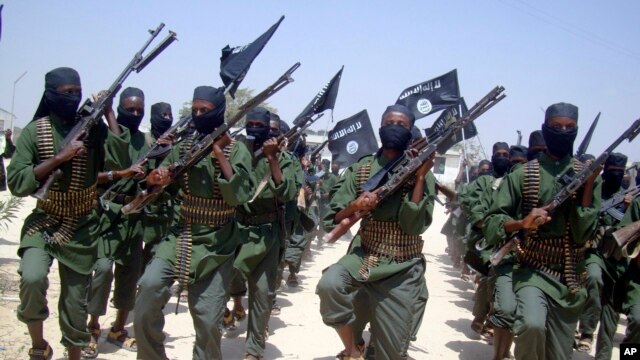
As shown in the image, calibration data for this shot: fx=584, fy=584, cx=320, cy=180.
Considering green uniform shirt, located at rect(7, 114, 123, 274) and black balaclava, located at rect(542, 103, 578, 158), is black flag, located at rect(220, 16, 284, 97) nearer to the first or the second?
green uniform shirt, located at rect(7, 114, 123, 274)

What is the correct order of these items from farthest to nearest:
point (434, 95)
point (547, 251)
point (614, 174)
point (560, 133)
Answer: point (434, 95) < point (614, 174) < point (547, 251) < point (560, 133)

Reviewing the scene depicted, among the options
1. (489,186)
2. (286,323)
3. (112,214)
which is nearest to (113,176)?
(112,214)

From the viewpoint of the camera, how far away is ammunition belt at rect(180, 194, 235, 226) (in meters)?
4.92

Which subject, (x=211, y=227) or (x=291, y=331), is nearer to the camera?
(x=211, y=227)

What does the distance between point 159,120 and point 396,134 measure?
3.34m

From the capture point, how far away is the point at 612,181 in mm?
7039

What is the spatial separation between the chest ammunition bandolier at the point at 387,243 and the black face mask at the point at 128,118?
2.98 m

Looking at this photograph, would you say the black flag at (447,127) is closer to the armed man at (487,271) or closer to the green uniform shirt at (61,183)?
the armed man at (487,271)

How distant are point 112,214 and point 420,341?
13.0 ft

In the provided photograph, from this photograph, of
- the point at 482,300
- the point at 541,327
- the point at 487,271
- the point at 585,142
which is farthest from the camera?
the point at 585,142

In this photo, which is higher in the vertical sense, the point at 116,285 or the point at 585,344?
the point at 116,285

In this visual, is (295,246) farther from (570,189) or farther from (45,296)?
(570,189)

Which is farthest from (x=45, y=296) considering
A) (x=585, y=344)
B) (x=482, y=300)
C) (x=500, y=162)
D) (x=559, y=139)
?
(x=500, y=162)

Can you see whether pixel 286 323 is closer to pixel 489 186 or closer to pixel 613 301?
pixel 489 186
